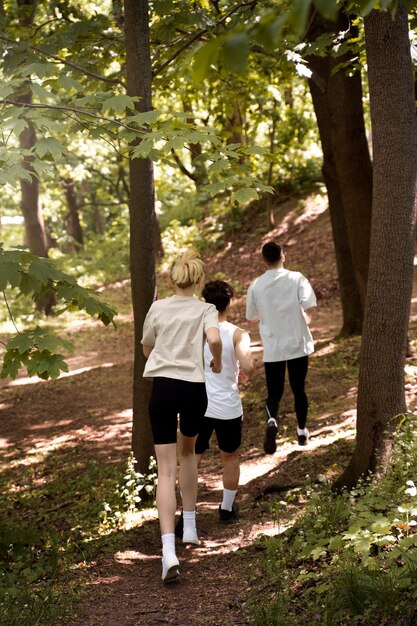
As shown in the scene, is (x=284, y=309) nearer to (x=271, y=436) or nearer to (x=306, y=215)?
(x=271, y=436)

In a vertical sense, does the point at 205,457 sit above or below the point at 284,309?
below

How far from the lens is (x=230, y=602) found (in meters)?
4.72

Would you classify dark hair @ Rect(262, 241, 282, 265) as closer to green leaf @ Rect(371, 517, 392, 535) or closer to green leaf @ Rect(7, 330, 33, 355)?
green leaf @ Rect(7, 330, 33, 355)

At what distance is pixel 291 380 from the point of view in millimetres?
7680

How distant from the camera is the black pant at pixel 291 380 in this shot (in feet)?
24.8

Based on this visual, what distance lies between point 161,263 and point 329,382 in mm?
13721

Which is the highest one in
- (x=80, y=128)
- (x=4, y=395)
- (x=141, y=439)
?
(x=80, y=128)

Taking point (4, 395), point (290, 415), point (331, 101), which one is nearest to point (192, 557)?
point (290, 415)

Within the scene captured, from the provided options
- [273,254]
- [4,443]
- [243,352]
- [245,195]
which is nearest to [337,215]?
[273,254]

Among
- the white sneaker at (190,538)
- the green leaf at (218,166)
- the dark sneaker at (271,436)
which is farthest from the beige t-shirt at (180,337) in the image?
the dark sneaker at (271,436)

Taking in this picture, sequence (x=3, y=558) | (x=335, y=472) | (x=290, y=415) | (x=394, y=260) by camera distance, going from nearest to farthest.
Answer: (x=394, y=260) → (x=3, y=558) → (x=335, y=472) → (x=290, y=415)

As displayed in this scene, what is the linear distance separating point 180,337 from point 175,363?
19 cm

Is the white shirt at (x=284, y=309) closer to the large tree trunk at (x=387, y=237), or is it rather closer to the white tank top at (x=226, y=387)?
the white tank top at (x=226, y=387)

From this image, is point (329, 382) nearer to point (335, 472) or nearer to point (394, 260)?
point (335, 472)
